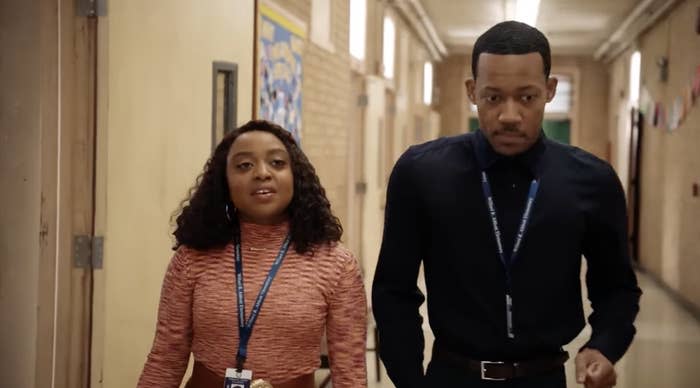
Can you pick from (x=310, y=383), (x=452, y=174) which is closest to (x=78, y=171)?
(x=310, y=383)

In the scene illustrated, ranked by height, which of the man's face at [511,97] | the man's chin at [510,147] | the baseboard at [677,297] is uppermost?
the man's face at [511,97]

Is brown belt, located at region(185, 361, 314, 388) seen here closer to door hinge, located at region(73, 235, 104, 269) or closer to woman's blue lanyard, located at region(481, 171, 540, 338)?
woman's blue lanyard, located at region(481, 171, 540, 338)

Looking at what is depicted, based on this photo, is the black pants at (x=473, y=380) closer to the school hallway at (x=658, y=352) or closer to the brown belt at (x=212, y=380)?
the brown belt at (x=212, y=380)

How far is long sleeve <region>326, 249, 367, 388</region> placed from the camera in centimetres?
193

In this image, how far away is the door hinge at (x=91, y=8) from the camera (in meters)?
2.79

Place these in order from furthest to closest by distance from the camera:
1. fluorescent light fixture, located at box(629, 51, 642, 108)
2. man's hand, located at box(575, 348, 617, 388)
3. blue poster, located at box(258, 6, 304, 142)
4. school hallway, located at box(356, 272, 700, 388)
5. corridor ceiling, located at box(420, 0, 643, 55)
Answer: fluorescent light fixture, located at box(629, 51, 642, 108) → corridor ceiling, located at box(420, 0, 643, 55) → school hallway, located at box(356, 272, 700, 388) → blue poster, located at box(258, 6, 304, 142) → man's hand, located at box(575, 348, 617, 388)

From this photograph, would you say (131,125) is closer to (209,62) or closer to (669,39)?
(209,62)

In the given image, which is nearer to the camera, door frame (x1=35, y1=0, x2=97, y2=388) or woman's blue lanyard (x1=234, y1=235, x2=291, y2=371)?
woman's blue lanyard (x1=234, y1=235, x2=291, y2=371)

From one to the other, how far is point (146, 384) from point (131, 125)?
1.28m

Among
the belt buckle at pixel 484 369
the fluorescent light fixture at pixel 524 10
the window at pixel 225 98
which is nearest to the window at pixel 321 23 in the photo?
the window at pixel 225 98

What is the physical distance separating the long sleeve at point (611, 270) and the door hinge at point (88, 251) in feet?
5.57

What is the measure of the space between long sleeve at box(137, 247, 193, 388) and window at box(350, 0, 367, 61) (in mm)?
5400

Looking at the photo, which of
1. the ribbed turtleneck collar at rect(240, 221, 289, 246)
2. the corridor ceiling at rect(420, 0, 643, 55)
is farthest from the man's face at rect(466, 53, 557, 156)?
the corridor ceiling at rect(420, 0, 643, 55)

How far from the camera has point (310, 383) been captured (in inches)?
76.2
